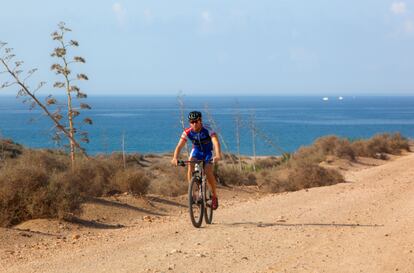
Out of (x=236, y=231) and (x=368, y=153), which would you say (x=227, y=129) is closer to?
(x=368, y=153)

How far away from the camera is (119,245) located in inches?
427

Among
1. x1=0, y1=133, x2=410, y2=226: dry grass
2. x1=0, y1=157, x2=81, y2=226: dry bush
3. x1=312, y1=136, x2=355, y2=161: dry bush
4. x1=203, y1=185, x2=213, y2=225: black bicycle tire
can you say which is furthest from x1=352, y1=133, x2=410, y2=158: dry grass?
x1=203, y1=185, x2=213, y2=225: black bicycle tire

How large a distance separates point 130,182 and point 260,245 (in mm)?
10303

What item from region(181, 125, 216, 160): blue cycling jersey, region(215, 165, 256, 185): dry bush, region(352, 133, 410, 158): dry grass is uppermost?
region(181, 125, 216, 160): blue cycling jersey

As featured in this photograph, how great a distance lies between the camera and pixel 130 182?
20.2 meters

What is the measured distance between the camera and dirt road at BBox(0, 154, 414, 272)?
909 centimetres

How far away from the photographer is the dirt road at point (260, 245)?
9.09 m

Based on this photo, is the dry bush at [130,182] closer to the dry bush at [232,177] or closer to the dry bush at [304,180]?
the dry bush at [304,180]

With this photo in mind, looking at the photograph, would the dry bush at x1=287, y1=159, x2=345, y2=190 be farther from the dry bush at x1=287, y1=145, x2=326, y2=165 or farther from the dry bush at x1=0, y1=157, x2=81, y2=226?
the dry bush at x1=287, y1=145, x2=326, y2=165

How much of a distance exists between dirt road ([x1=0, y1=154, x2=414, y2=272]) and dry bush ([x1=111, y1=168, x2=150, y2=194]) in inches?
239

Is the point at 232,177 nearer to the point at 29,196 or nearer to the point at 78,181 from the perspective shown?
the point at 78,181

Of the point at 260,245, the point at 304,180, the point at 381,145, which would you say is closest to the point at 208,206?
the point at 260,245

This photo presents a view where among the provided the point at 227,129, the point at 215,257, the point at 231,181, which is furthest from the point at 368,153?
the point at 227,129

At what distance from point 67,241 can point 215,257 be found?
139 inches
